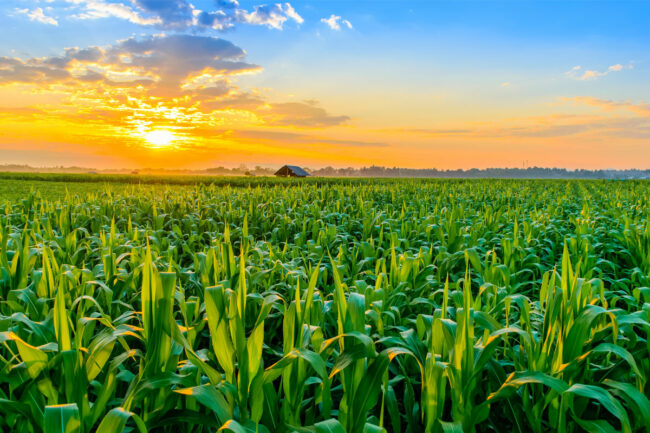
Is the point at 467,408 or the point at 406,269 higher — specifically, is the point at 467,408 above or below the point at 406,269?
below

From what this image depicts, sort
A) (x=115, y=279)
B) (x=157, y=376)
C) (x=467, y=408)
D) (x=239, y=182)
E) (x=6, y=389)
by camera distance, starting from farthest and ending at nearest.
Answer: (x=239, y=182)
(x=115, y=279)
(x=6, y=389)
(x=467, y=408)
(x=157, y=376)

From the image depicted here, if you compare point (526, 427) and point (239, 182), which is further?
point (239, 182)

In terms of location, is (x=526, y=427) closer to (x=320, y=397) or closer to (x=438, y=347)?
(x=438, y=347)

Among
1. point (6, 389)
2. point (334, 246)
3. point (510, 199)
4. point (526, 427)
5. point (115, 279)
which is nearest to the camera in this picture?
point (526, 427)

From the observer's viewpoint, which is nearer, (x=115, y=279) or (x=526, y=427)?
(x=526, y=427)

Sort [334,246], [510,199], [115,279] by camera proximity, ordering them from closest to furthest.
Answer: [115,279]
[334,246]
[510,199]

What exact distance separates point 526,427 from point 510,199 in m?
13.5

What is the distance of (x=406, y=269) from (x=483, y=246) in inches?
135

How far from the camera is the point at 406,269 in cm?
359

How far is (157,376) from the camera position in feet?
5.36

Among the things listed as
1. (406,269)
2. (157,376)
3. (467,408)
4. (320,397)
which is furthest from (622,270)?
(157,376)

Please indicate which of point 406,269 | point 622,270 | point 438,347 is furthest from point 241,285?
point 622,270

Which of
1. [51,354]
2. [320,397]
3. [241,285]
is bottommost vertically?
[320,397]

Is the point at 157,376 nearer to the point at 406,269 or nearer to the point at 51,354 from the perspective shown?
the point at 51,354
